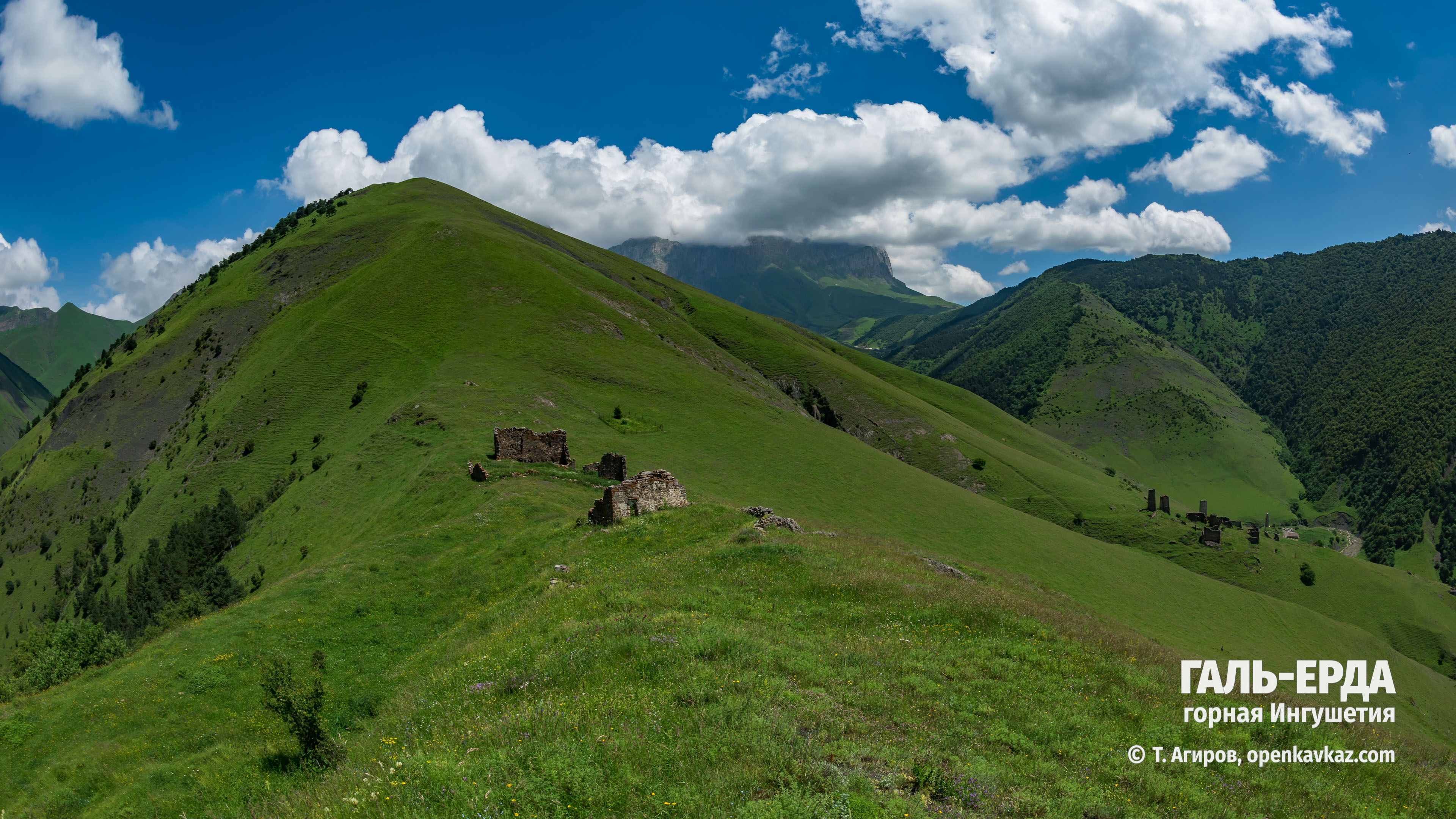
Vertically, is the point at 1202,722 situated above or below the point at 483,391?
below

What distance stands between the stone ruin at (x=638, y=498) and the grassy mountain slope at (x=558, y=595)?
6.04 ft

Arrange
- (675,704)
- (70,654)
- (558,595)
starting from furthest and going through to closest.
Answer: (70,654) < (558,595) < (675,704)

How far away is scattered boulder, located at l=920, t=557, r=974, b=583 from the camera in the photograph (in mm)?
23281

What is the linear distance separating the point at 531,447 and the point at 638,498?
19.1m

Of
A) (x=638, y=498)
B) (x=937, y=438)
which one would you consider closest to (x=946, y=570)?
(x=638, y=498)

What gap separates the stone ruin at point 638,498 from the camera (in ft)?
92.7

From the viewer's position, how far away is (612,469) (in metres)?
44.9

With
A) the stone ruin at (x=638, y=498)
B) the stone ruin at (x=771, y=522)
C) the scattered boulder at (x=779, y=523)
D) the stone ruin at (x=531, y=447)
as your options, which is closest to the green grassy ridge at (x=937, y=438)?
the stone ruin at (x=531, y=447)

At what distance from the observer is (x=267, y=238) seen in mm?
161250

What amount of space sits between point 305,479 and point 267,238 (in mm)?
137012

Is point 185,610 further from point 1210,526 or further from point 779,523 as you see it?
point 1210,526

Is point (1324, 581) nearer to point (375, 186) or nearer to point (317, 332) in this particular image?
point (317, 332)

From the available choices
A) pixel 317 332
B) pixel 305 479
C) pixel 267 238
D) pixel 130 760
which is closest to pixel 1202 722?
pixel 130 760

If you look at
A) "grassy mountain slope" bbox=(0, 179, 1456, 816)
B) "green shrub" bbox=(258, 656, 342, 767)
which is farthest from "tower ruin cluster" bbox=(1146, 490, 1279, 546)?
"green shrub" bbox=(258, 656, 342, 767)
